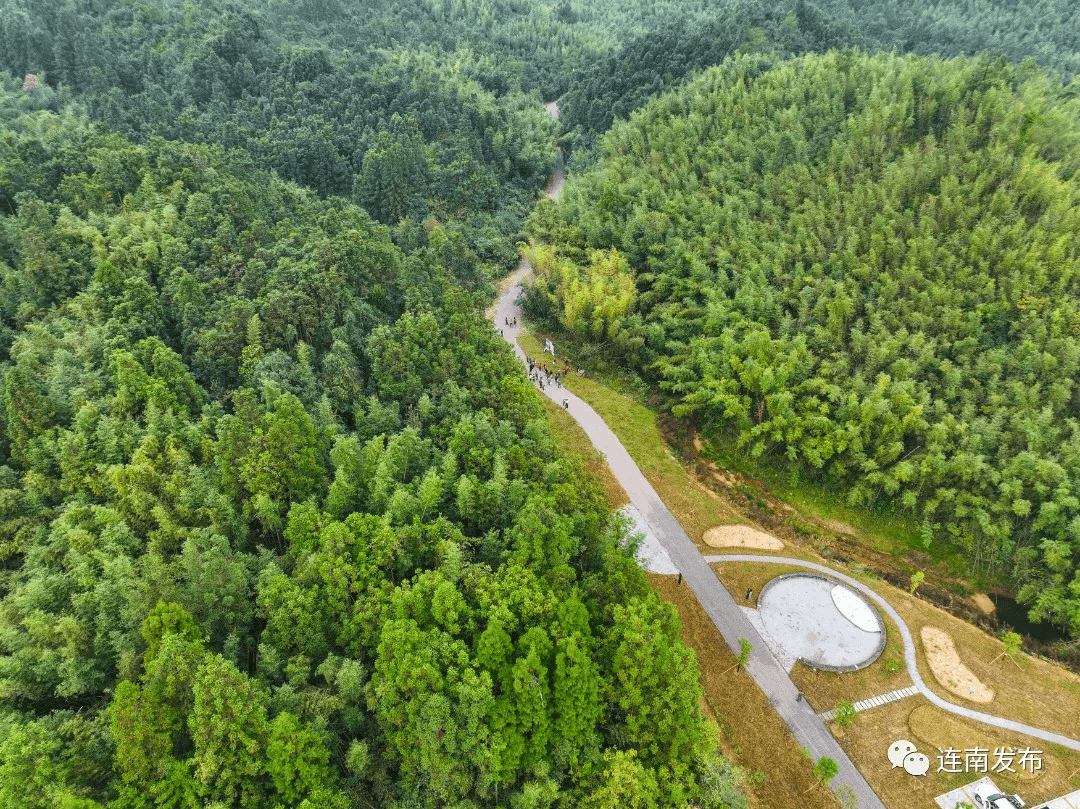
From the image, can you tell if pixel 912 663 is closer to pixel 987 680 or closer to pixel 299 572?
pixel 987 680

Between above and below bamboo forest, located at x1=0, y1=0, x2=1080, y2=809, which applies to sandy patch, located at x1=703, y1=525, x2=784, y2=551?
below

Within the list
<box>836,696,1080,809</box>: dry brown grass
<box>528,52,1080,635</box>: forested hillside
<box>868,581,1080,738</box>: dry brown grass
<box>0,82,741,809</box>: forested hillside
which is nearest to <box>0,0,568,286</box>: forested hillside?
<box>528,52,1080,635</box>: forested hillside

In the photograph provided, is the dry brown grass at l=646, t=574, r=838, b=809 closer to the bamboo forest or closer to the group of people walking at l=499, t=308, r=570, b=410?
the bamboo forest

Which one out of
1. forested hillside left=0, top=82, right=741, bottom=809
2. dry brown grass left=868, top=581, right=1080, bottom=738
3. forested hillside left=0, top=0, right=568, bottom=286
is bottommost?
dry brown grass left=868, top=581, right=1080, bottom=738

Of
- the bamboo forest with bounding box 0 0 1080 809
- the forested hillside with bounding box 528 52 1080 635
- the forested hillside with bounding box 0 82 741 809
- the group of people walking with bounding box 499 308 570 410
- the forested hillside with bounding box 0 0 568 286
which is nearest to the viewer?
the forested hillside with bounding box 0 82 741 809

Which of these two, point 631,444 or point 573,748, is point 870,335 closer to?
point 631,444

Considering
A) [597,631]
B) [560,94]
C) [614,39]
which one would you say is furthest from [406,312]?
[614,39]

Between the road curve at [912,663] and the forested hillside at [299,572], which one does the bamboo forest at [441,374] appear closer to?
the forested hillside at [299,572]

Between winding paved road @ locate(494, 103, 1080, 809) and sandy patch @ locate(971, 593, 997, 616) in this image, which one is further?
sandy patch @ locate(971, 593, 997, 616)
